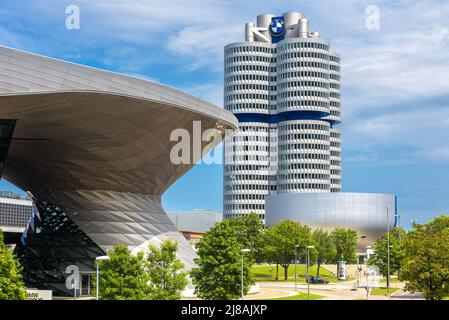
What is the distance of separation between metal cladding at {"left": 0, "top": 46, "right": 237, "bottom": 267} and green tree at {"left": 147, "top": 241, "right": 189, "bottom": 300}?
1331cm

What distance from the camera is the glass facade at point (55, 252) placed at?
64312 mm

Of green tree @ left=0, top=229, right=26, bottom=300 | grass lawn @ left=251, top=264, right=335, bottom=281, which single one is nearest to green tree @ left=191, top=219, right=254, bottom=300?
green tree @ left=0, top=229, right=26, bottom=300

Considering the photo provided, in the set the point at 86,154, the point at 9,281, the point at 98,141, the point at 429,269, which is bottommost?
the point at 429,269

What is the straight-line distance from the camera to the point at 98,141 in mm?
59000

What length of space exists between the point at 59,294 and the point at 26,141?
1505 centimetres

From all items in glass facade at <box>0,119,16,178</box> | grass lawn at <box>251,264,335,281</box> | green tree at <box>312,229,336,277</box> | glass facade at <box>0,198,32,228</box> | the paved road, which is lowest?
grass lawn at <box>251,264,335,281</box>

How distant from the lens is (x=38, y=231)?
71312 millimetres

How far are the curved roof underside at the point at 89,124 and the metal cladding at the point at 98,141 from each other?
8cm

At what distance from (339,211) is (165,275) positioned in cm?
14343

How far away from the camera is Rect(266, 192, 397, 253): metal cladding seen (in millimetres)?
181250

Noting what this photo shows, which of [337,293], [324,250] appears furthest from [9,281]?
[324,250]

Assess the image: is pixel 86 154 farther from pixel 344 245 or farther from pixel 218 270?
pixel 344 245

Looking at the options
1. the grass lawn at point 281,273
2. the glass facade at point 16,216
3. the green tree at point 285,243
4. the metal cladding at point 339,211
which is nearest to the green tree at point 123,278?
the green tree at point 285,243

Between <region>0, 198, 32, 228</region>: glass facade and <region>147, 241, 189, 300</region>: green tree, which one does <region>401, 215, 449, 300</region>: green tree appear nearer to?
<region>147, 241, 189, 300</region>: green tree
